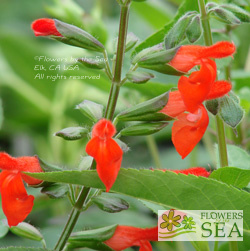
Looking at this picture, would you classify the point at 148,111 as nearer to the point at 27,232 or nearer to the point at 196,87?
the point at 196,87

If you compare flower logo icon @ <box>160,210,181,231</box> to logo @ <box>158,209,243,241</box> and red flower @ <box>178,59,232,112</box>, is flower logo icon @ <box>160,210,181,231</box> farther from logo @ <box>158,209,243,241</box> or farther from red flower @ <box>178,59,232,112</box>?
red flower @ <box>178,59,232,112</box>

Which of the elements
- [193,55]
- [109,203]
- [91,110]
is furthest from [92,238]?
[193,55]

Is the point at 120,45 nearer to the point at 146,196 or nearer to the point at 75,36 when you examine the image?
the point at 75,36

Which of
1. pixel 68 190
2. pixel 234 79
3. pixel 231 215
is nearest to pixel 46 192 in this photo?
pixel 68 190

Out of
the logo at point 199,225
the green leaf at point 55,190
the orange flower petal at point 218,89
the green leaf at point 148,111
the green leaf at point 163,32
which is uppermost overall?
the green leaf at point 163,32

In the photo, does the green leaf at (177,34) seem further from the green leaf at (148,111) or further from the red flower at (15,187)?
the red flower at (15,187)

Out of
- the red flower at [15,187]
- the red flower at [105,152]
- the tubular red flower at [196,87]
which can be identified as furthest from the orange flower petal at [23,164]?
the tubular red flower at [196,87]
